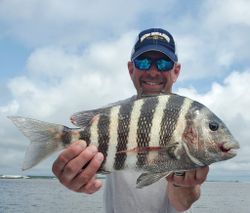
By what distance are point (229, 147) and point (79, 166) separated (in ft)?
4.96

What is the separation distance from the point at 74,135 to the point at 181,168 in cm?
111

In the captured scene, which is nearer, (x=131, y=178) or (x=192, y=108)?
(x=192, y=108)

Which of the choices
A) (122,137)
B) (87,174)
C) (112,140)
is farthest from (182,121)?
(87,174)

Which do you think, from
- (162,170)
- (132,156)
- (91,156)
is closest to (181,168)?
(162,170)

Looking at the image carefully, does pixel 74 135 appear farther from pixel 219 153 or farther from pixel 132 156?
pixel 219 153

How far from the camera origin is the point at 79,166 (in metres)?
4.69

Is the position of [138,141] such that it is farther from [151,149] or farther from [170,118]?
[170,118]

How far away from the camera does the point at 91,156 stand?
445 centimetres

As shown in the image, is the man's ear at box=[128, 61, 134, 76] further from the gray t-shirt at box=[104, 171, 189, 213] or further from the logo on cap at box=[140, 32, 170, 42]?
the gray t-shirt at box=[104, 171, 189, 213]

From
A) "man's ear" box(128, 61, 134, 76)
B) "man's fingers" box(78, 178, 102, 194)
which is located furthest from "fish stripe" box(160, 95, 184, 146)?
"man's ear" box(128, 61, 134, 76)

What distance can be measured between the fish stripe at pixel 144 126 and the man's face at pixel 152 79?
5.95 feet

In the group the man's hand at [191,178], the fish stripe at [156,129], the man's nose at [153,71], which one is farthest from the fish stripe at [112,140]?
the man's nose at [153,71]

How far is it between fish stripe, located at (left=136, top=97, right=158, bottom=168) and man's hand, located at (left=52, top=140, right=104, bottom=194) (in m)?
0.39

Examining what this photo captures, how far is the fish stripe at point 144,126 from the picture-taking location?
14.6 ft
